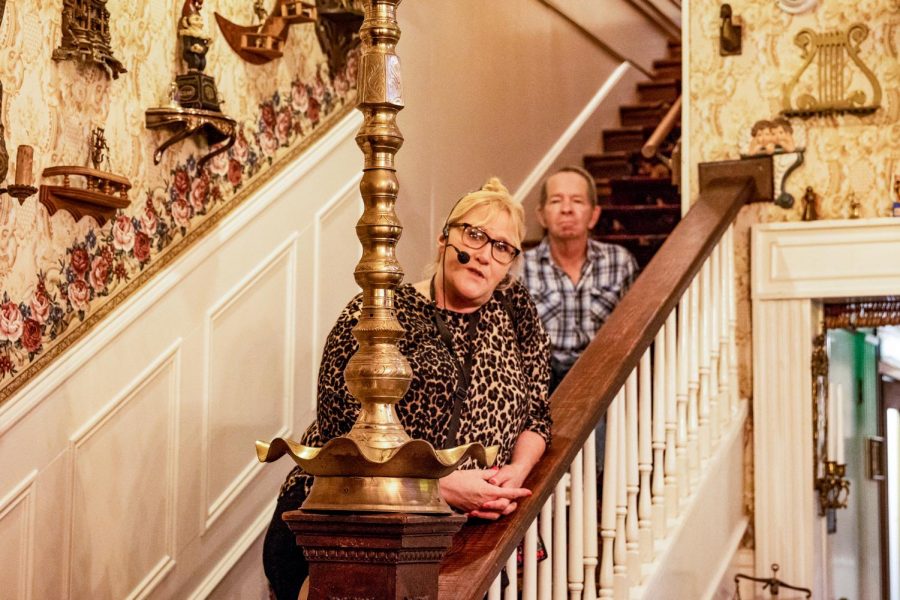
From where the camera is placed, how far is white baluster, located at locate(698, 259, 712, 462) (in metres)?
4.02

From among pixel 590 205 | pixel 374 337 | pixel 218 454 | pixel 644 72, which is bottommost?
pixel 218 454

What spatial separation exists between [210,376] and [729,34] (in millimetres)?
2163

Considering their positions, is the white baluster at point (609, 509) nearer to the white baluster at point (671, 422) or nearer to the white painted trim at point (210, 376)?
the white baluster at point (671, 422)

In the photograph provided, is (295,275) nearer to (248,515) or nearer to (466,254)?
(248,515)

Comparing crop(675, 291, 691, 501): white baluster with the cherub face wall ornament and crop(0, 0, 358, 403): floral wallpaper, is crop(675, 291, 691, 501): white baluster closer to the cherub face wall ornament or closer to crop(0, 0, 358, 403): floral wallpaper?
the cherub face wall ornament

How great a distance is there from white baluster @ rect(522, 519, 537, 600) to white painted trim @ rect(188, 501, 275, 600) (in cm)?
183

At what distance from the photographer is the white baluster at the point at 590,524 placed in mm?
3062

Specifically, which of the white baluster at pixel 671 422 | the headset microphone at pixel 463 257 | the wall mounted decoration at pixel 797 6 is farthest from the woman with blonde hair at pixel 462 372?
the wall mounted decoration at pixel 797 6

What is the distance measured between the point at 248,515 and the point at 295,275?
895 mm

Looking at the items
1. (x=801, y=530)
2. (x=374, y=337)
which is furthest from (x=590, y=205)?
(x=374, y=337)

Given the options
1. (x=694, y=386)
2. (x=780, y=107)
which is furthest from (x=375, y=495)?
(x=780, y=107)

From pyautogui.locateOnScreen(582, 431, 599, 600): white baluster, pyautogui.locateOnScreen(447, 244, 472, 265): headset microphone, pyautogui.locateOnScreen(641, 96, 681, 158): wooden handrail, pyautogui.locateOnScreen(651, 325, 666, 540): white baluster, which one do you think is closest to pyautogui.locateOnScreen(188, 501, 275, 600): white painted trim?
pyautogui.locateOnScreen(651, 325, 666, 540): white baluster

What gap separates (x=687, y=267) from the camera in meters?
3.83

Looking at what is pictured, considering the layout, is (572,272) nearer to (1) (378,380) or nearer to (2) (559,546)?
(2) (559,546)
